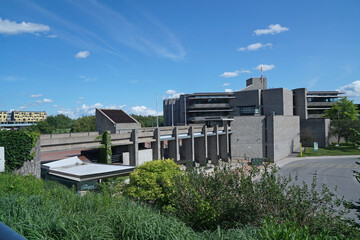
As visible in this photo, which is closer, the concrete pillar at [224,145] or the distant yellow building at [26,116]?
→ the concrete pillar at [224,145]

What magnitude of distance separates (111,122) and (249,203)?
113 feet

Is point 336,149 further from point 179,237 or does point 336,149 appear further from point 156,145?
point 179,237

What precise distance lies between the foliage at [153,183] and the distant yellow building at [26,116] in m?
191

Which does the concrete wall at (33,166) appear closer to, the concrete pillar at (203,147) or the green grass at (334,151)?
the concrete pillar at (203,147)

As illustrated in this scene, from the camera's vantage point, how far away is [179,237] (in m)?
6.28

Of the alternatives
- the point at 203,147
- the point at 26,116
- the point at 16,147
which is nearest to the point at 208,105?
the point at 203,147

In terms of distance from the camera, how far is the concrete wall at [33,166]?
865 inches

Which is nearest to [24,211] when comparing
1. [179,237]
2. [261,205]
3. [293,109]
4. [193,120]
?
[179,237]

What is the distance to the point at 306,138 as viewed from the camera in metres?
61.2

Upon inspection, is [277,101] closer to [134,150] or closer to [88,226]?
[134,150]

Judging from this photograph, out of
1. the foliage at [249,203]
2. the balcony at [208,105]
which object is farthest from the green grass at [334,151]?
the foliage at [249,203]

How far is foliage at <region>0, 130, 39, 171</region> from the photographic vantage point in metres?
21.0

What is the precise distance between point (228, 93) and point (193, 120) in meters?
13.3

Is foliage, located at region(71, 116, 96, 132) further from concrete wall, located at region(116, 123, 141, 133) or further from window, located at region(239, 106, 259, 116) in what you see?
window, located at region(239, 106, 259, 116)
